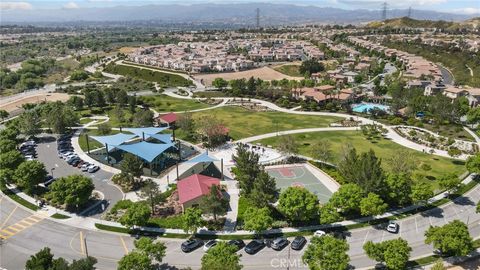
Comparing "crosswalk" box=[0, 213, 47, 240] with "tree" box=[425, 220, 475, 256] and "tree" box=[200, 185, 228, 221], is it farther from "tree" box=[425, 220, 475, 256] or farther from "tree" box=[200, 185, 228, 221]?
"tree" box=[425, 220, 475, 256]

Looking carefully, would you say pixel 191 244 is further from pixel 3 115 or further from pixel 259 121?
pixel 3 115

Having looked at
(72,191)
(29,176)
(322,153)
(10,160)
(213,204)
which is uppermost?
(10,160)

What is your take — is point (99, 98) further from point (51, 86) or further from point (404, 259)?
point (404, 259)

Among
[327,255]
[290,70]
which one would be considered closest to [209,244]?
[327,255]

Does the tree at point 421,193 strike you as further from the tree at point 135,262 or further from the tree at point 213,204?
the tree at point 135,262

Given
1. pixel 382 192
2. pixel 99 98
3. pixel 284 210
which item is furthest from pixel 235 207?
pixel 99 98

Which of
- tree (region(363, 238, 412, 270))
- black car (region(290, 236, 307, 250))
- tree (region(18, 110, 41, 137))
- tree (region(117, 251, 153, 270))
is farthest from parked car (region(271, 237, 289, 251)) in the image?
tree (region(18, 110, 41, 137))
